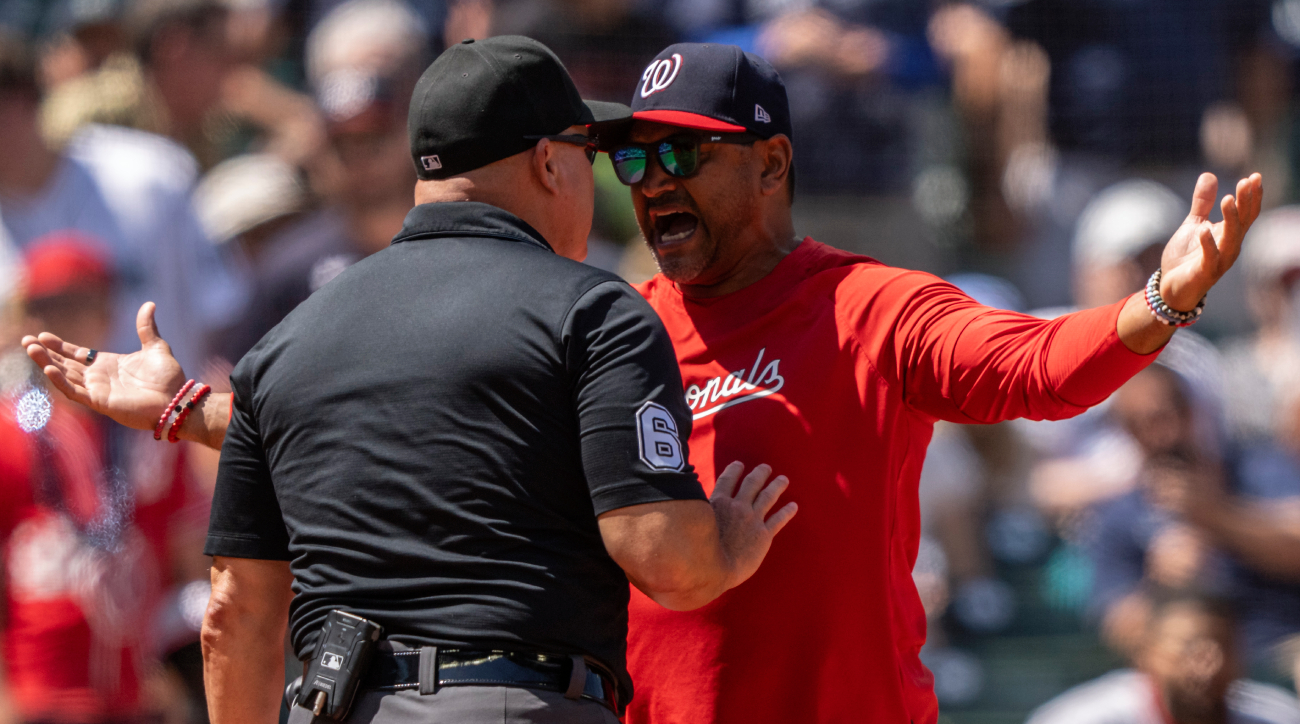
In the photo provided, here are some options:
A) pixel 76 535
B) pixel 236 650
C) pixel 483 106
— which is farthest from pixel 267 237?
pixel 483 106

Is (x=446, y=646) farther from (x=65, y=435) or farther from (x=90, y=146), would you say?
(x=90, y=146)

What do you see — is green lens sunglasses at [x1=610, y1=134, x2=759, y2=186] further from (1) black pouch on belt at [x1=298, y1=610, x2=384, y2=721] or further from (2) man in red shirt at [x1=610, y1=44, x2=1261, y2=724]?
(1) black pouch on belt at [x1=298, y1=610, x2=384, y2=721]

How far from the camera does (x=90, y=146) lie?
18.1 ft

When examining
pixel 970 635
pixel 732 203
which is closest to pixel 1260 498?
pixel 970 635

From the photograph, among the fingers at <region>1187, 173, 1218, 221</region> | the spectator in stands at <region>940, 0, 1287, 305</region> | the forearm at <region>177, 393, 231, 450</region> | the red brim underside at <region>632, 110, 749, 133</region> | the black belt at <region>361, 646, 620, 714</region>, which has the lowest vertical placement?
the spectator in stands at <region>940, 0, 1287, 305</region>

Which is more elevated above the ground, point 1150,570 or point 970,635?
point 1150,570

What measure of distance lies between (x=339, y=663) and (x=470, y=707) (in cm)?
20

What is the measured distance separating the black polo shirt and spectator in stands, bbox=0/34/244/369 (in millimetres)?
3335

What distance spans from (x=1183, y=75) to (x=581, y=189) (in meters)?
6.22

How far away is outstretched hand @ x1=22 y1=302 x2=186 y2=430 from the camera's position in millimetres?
2396

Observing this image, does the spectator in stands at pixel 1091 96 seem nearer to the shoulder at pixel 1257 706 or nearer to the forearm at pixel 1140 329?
the shoulder at pixel 1257 706

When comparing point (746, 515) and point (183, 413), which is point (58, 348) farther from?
point (746, 515)

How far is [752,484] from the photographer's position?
2.16 metres

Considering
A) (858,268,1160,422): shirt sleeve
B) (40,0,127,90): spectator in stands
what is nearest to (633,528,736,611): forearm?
(858,268,1160,422): shirt sleeve
